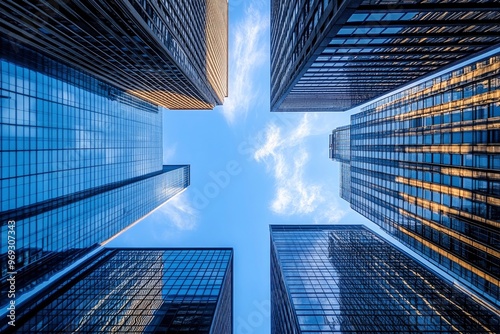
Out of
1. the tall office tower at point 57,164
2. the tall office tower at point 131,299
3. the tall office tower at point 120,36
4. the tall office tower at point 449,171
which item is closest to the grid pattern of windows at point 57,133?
the tall office tower at point 57,164

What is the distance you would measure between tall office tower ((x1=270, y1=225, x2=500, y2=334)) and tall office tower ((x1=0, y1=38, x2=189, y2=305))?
4242 cm

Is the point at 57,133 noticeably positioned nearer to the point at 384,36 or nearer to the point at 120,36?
the point at 120,36

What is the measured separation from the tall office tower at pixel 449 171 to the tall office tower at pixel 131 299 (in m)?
35.1

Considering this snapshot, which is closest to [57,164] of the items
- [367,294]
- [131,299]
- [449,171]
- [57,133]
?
[57,133]

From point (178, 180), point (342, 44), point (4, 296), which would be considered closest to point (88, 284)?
point (4, 296)

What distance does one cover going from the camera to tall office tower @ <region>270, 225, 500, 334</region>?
1496 inches

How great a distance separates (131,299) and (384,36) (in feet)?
168

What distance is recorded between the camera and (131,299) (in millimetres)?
43719

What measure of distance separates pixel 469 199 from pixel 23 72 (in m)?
65.9

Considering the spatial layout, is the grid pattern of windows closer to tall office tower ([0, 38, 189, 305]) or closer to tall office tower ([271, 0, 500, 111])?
tall office tower ([0, 38, 189, 305])

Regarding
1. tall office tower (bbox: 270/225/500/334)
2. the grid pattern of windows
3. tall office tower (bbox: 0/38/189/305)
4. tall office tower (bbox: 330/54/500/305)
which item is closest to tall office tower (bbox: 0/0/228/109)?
tall office tower (bbox: 0/38/189/305)

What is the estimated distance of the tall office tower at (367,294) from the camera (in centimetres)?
3800

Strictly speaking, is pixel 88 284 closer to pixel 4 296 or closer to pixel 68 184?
pixel 4 296

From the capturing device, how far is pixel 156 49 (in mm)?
47375
